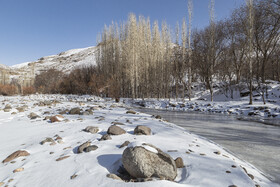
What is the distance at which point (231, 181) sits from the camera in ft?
6.44

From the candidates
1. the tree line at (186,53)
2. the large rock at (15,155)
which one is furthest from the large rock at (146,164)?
the tree line at (186,53)

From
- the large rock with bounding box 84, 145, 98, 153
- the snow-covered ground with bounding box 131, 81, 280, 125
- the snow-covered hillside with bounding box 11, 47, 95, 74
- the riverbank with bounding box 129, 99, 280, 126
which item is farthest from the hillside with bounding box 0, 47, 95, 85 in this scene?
the large rock with bounding box 84, 145, 98, 153

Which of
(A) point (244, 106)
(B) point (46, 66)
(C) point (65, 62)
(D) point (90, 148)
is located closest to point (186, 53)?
(A) point (244, 106)

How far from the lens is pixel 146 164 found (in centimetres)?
199

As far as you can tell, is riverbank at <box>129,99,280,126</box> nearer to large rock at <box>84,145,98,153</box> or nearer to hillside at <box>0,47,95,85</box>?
large rock at <box>84,145,98,153</box>

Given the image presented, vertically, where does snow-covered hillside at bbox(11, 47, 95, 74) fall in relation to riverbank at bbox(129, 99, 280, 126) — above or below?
above

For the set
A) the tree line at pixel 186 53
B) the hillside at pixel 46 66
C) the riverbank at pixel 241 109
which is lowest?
the riverbank at pixel 241 109

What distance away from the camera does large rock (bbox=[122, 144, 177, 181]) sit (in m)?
1.95

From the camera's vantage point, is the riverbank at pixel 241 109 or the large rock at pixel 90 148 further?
the riverbank at pixel 241 109

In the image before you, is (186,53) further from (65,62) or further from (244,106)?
(65,62)

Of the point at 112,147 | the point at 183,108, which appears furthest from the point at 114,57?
the point at 112,147

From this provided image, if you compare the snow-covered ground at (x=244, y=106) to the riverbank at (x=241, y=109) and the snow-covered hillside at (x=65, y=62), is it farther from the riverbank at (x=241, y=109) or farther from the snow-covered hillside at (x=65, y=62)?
the snow-covered hillside at (x=65, y=62)

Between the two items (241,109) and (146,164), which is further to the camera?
(241,109)

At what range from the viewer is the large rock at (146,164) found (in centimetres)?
195
